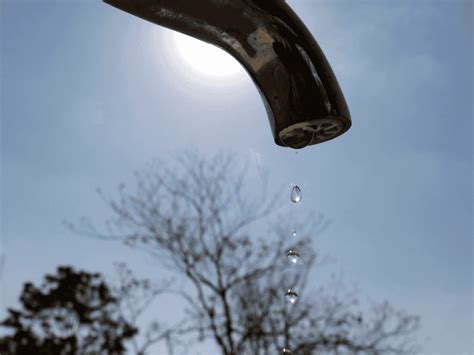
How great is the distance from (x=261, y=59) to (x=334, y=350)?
4.65m

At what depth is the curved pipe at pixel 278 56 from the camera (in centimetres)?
57

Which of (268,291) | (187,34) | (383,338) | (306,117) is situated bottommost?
(306,117)

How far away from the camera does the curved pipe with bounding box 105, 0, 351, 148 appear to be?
1.86ft

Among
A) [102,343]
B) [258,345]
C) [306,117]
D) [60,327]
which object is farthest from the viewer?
[60,327]

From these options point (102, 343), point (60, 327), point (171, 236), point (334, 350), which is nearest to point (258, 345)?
point (334, 350)

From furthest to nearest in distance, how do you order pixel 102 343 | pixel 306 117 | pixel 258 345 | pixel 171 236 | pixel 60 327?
pixel 60 327
pixel 102 343
pixel 171 236
pixel 258 345
pixel 306 117

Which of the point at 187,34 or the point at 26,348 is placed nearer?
the point at 187,34

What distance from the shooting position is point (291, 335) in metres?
4.76

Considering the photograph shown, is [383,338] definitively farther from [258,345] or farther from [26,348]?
[26,348]

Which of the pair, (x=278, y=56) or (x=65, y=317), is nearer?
(x=278, y=56)

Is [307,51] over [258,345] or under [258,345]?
under

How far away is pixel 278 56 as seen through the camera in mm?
591

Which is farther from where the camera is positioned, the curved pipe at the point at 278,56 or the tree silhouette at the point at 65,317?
the tree silhouette at the point at 65,317

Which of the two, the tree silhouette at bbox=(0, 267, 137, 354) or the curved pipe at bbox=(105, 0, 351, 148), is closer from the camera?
the curved pipe at bbox=(105, 0, 351, 148)
